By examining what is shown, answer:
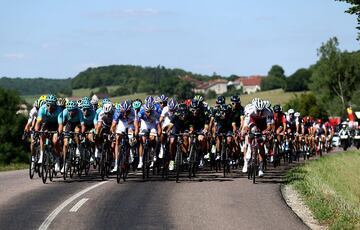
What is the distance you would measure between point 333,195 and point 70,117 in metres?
6.97

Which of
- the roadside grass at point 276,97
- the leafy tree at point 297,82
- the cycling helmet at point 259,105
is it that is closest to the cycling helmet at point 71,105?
the cycling helmet at point 259,105

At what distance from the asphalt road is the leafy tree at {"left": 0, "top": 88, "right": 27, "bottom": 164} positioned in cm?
6460

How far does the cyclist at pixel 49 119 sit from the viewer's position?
17.6m

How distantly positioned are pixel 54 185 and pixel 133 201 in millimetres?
3910

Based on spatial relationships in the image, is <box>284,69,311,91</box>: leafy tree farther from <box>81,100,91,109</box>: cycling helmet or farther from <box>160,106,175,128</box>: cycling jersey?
<box>81,100,91,109</box>: cycling helmet

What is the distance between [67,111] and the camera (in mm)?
18141

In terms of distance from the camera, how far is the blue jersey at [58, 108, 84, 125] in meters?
18.0

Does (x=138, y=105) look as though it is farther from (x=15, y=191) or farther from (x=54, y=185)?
(x=15, y=191)

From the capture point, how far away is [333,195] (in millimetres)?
14945

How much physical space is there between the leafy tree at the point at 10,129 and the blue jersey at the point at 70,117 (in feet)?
207

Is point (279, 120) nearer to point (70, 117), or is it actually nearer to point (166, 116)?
point (166, 116)

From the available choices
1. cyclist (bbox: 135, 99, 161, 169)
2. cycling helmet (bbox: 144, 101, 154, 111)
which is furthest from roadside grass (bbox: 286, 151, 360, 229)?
cycling helmet (bbox: 144, 101, 154, 111)

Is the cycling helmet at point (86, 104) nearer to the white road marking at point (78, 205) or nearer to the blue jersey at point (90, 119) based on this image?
the blue jersey at point (90, 119)

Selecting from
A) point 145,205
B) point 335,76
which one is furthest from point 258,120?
point 335,76
